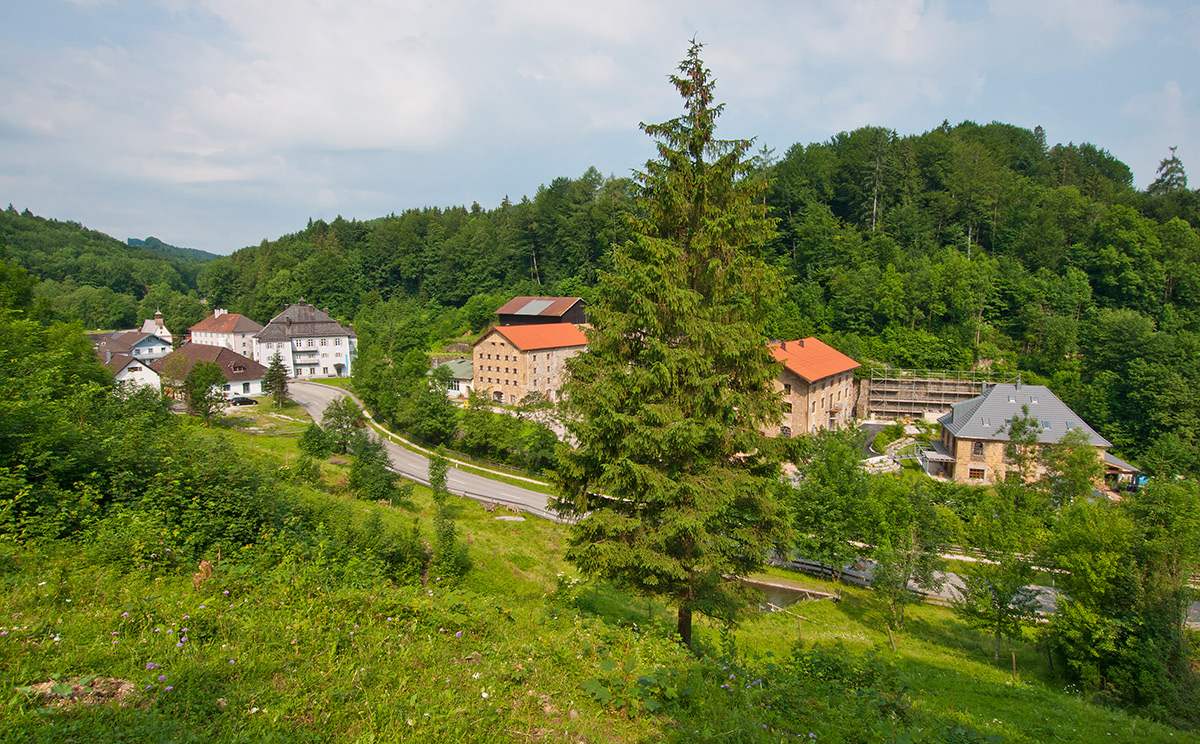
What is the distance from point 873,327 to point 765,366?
181ft

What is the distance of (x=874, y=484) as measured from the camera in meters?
23.8

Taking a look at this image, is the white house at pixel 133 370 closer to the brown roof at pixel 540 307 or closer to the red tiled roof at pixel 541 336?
the red tiled roof at pixel 541 336

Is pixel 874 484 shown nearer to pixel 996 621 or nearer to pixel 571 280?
pixel 996 621

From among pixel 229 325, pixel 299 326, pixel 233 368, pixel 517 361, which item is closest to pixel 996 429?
pixel 517 361

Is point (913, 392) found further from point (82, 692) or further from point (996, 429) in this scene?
point (82, 692)

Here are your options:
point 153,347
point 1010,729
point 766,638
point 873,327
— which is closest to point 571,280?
point 873,327

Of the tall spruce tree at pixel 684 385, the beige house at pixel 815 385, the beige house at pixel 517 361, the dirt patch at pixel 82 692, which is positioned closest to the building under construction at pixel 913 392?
the beige house at pixel 815 385

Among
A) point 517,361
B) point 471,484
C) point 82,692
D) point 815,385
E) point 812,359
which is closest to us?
point 82,692

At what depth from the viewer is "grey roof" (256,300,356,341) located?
218 ft

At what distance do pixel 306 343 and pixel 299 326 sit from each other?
2.16 meters

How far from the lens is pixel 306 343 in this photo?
67250 mm

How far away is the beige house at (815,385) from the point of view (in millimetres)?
41125

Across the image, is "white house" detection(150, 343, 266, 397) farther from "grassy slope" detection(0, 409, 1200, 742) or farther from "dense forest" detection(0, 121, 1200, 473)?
"grassy slope" detection(0, 409, 1200, 742)

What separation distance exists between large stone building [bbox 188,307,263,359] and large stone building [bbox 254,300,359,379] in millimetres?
4508
